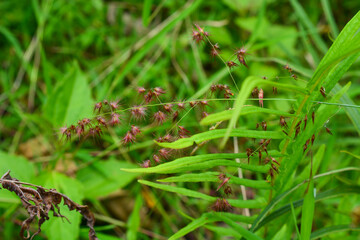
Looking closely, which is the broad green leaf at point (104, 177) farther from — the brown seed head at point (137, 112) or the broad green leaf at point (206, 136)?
the broad green leaf at point (206, 136)

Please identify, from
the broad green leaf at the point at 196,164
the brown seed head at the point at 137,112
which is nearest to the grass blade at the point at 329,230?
the broad green leaf at the point at 196,164

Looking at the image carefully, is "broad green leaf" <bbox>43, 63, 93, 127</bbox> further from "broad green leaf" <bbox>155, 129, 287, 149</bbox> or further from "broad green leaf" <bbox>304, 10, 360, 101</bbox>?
"broad green leaf" <bbox>304, 10, 360, 101</bbox>

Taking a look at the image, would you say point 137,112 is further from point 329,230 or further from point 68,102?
point 68,102

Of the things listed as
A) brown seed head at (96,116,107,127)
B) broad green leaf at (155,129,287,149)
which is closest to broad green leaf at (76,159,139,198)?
brown seed head at (96,116,107,127)

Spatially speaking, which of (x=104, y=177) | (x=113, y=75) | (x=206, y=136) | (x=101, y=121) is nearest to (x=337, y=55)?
(x=206, y=136)

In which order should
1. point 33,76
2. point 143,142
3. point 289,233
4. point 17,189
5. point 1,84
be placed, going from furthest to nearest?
point 1,84 < point 33,76 < point 143,142 < point 289,233 < point 17,189

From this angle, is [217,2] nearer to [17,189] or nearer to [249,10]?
[249,10]

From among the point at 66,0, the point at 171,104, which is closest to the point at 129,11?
the point at 66,0
